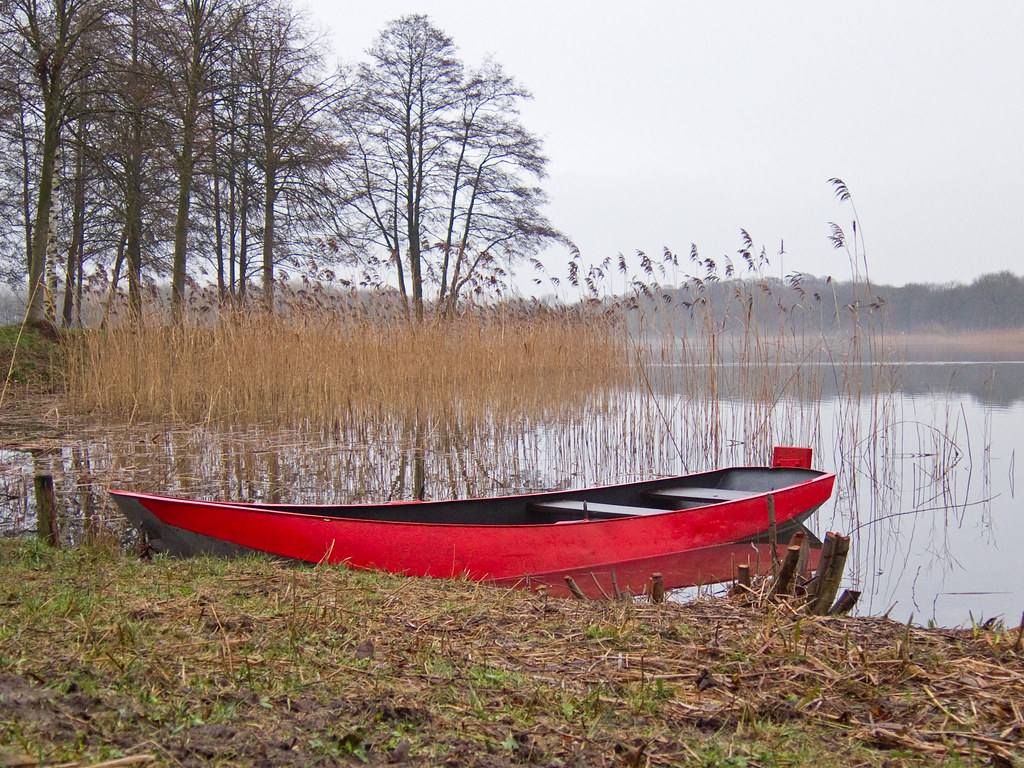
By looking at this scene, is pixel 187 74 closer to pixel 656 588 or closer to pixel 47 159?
pixel 47 159

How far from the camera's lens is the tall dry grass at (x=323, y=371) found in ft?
30.1

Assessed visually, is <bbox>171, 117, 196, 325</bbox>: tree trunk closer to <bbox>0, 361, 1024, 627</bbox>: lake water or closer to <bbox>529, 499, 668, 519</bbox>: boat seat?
<bbox>0, 361, 1024, 627</bbox>: lake water

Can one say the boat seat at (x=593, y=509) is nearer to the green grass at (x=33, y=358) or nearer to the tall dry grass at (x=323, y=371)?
the tall dry grass at (x=323, y=371)

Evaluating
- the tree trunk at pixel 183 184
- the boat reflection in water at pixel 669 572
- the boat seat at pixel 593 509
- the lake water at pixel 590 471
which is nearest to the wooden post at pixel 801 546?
the boat reflection in water at pixel 669 572

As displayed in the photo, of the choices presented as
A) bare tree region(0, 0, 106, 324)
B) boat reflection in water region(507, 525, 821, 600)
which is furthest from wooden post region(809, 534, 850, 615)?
bare tree region(0, 0, 106, 324)

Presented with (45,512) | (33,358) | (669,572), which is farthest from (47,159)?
(669,572)

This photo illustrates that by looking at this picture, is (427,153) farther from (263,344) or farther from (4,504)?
(4,504)

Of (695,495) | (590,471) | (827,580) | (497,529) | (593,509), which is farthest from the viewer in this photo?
(590,471)

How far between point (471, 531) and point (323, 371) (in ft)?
16.9

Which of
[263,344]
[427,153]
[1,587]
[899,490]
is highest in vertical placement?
[427,153]

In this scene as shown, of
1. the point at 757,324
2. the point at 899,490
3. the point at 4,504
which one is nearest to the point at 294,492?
the point at 4,504

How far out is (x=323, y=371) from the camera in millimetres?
9211

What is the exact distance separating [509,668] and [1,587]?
79.5 inches

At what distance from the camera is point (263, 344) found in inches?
365
